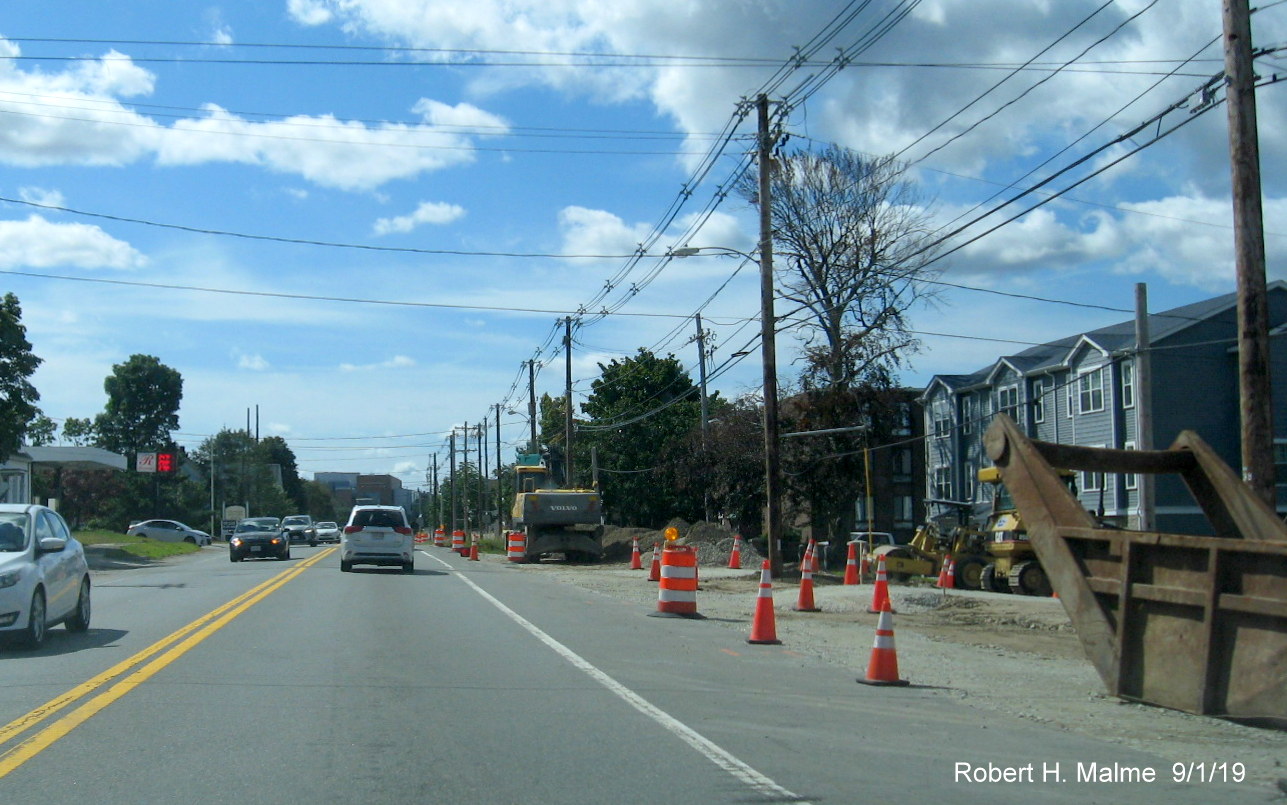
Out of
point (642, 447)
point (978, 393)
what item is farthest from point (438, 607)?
point (642, 447)

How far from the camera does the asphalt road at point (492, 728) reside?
665 cm

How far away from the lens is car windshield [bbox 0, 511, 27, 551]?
1248 cm

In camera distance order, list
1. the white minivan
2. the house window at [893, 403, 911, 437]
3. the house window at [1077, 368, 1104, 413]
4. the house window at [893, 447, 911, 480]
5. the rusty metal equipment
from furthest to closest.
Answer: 1. the house window at [893, 447, 911, 480]
2. the house window at [893, 403, 911, 437]
3. the house window at [1077, 368, 1104, 413]
4. the white minivan
5. the rusty metal equipment

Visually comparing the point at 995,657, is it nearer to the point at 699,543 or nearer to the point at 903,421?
the point at 699,543

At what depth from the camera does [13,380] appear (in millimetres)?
36500

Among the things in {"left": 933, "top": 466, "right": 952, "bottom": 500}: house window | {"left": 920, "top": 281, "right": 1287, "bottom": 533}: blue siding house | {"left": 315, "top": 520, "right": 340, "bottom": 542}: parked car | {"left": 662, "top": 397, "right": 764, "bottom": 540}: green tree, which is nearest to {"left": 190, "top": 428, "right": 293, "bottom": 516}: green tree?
{"left": 315, "top": 520, "right": 340, "bottom": 542}: parked car

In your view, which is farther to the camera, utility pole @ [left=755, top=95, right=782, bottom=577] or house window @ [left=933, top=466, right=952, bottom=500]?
house window @ [left=933, top=466, right=952, bottom=500]

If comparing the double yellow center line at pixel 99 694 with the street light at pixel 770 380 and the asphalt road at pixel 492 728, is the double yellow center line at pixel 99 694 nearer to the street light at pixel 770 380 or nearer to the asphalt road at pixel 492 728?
the asphalt road at pixel 492 728

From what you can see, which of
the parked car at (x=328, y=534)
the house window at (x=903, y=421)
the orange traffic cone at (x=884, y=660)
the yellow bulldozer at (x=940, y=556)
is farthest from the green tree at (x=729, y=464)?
the orange traffic cone at (x=884, y=660)

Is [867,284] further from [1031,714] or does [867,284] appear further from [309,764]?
[309,764]

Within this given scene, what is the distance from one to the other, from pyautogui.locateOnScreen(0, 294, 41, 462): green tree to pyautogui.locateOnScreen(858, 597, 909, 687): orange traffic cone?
33.3 metres

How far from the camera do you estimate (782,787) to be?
669 centimetres

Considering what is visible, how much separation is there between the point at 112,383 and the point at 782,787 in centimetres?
9929

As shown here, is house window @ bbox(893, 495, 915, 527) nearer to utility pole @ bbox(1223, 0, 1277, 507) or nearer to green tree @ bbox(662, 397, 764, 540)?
green tree @ bbox(662, 397, 764, 540)
